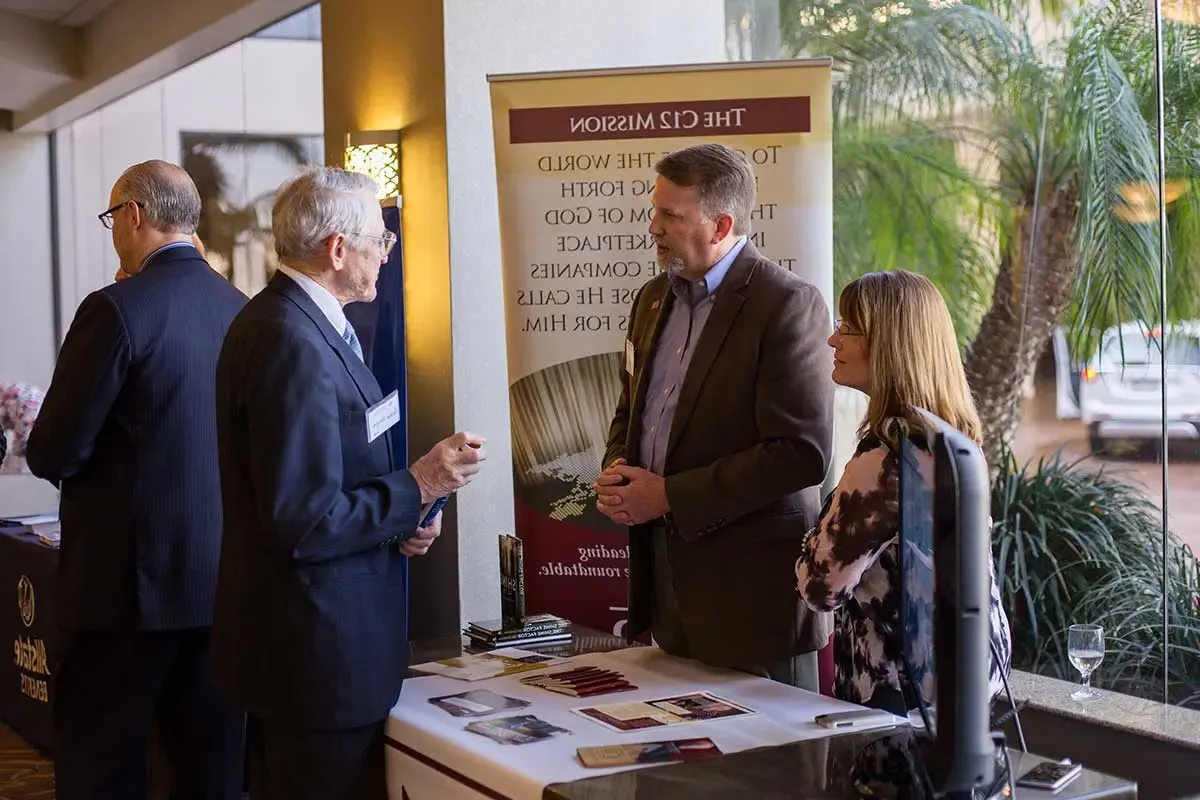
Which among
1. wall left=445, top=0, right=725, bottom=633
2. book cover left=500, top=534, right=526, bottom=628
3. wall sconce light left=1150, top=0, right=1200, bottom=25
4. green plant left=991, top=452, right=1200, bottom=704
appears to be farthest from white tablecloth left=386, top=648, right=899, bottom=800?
wall sconce light left=1150, top=0, right=1200, bottom=25

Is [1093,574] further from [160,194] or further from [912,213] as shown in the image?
[160,194]

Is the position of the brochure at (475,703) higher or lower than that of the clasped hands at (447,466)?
lower

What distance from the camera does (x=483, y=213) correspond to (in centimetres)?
445

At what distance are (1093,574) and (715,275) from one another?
2.52 m

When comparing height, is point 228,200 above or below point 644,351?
above

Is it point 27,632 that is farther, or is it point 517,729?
point 27,632

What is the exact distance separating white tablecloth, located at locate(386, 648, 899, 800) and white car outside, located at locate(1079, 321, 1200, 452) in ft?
6.80

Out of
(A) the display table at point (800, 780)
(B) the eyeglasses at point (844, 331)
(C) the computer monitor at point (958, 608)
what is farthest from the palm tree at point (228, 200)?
(C) the computer monitor at point (958, 608)

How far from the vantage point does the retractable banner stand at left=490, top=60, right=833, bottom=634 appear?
3494 mm

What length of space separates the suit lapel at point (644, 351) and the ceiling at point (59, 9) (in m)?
5.88

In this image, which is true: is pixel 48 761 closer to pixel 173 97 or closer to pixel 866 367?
pixel 866 367

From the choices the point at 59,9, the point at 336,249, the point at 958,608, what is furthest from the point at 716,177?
the point at 59,9

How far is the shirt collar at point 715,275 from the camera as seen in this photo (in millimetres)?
2662

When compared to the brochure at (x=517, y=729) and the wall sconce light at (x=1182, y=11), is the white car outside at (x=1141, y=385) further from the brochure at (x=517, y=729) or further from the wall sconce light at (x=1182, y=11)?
the brochure at (x=517, y=729)
